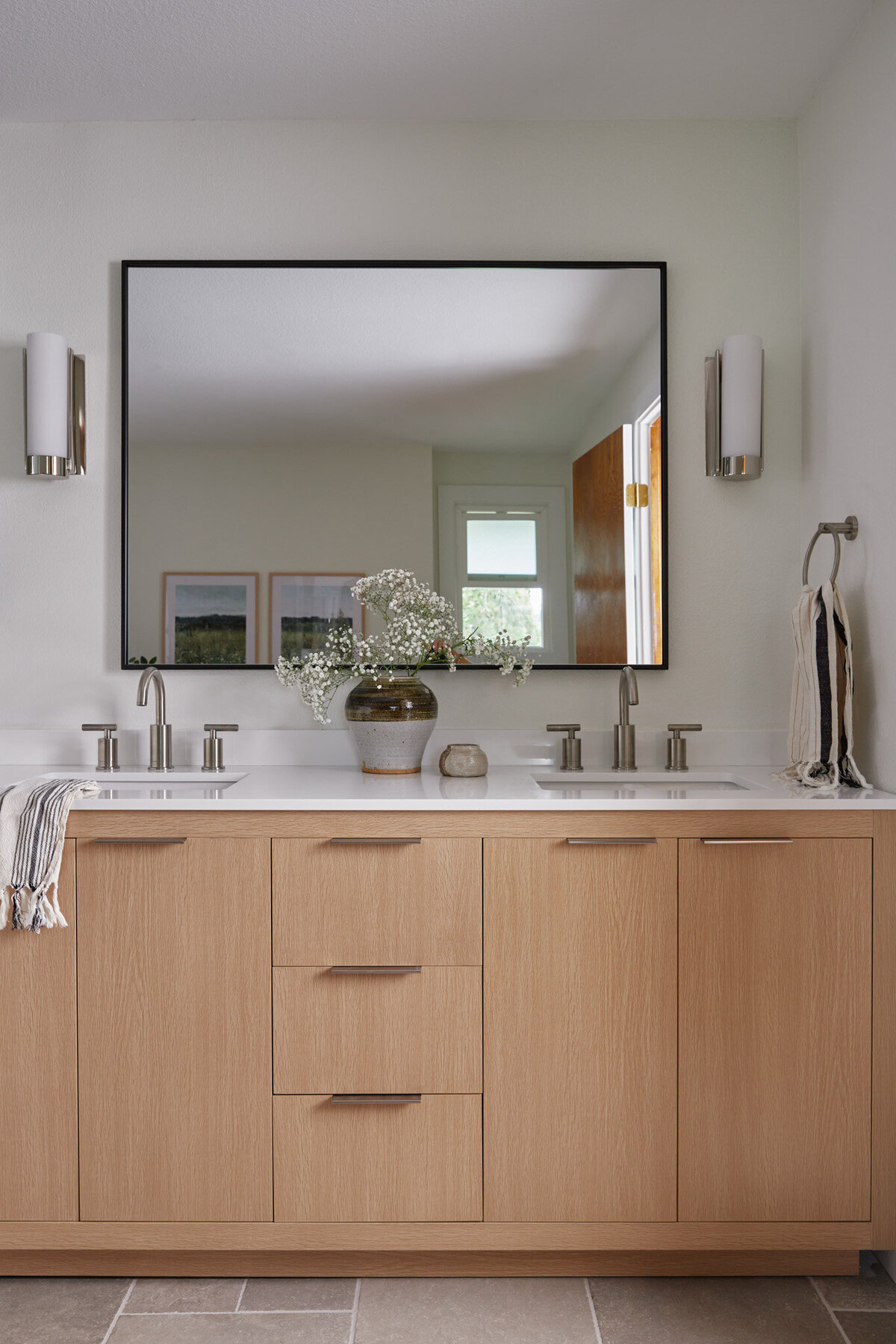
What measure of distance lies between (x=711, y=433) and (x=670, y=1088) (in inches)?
58.8

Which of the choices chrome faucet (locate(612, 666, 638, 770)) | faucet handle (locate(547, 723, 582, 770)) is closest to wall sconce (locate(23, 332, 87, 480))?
faucet handle (locate(547, 723, 582, 770))

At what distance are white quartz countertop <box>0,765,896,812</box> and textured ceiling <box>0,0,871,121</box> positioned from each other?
1607 millimetres

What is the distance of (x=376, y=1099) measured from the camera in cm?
174

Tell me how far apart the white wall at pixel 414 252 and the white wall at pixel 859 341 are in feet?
0.34

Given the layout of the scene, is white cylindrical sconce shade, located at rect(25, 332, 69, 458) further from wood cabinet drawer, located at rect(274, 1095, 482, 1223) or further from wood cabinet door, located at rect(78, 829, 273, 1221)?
wood cabinet drawer, located at rect(274, 1095, 482, 1223)

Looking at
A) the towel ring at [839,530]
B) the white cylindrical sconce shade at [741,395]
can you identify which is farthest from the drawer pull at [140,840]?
the white cylindrical sconce shade at [741,395]

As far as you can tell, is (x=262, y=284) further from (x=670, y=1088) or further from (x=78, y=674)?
(x=670, y=1088)

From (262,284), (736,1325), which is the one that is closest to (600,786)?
(736,1325)

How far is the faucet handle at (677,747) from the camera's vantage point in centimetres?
221

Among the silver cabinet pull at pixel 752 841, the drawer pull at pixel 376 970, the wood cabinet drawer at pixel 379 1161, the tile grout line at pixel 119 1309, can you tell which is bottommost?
the tile grout line at pixel 119 1309

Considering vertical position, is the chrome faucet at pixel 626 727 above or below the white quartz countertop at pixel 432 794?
above

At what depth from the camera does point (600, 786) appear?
2.22m

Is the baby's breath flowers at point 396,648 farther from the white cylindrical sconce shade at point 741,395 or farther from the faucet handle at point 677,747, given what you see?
the white cylindrical sconce shade at point 741,395

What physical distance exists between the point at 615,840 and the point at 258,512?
47.5 inches
